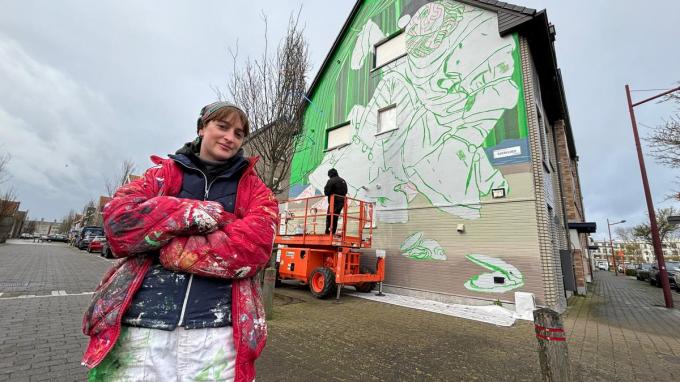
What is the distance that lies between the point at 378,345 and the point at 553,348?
257cm

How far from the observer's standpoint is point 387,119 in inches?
440

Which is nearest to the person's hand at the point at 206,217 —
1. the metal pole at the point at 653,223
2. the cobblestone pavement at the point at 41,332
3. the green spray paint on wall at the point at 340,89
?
the cobblestone pavement at the point at 41,332

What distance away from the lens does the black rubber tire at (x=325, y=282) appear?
772 cm

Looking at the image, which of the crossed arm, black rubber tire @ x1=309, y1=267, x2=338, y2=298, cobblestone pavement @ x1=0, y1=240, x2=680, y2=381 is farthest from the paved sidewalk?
the crossed arm

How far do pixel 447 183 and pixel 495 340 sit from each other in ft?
15.7

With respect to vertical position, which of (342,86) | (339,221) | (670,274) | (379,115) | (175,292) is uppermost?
(342,86)

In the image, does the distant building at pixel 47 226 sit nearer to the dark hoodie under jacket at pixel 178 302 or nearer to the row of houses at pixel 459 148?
the row of houses at pixel 459 148

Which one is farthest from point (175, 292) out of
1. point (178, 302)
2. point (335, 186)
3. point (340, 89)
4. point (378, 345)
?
point (340, 89)

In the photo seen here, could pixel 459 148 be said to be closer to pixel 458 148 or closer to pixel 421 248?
pixel 458 148

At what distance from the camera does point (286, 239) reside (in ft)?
30.7

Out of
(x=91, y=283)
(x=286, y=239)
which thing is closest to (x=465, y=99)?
(x=286, y=239)

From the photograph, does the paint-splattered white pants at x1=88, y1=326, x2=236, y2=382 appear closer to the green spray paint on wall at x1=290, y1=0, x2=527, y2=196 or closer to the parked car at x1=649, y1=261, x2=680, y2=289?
the green spray paint on wall at x1=290, y1=0, x2=527, y2=196

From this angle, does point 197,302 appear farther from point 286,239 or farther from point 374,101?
point 374,101

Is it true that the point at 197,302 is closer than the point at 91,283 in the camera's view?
Yes
